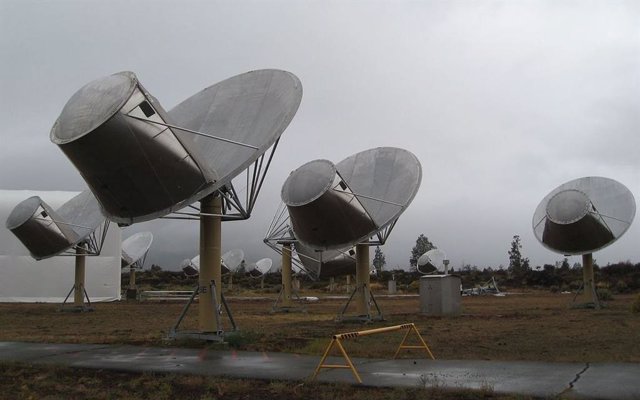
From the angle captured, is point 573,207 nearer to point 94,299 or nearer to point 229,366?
point 229,366

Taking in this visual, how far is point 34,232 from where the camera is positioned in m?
37.1

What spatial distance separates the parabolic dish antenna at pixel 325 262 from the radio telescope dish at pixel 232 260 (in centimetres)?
4100

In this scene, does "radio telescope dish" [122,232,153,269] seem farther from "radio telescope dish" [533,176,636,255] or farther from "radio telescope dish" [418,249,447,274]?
"radio telescope dish" [533,176,636,255]

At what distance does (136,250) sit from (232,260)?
22944 mm

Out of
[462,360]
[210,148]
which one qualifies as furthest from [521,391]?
[210,148]

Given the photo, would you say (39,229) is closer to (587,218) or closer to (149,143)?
(149,143)

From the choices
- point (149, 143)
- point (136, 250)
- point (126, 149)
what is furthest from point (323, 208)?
point (136, 250)

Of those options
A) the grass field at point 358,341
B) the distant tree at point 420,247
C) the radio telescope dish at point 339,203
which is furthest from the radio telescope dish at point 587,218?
the distant tree at point 420,247

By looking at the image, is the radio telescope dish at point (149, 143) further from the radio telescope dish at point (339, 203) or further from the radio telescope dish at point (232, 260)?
the radio telescope dish at point (232, 260)

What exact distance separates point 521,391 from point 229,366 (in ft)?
21.7

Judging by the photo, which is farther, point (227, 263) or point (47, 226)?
point (227, 263)

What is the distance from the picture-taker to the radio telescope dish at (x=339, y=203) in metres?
24.8

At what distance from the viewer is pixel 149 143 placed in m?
16.2

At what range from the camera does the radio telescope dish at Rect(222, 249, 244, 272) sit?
88.4 meters
